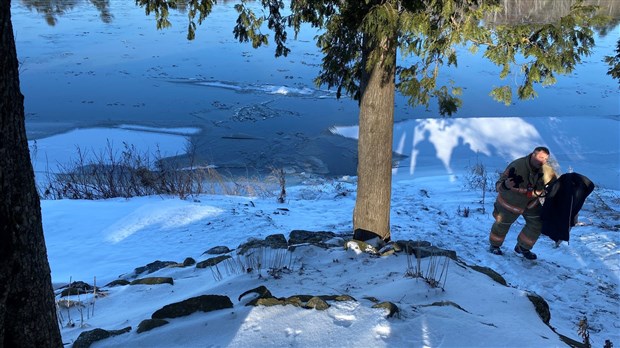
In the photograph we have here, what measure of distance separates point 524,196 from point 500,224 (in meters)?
0.48

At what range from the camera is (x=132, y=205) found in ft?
25.1

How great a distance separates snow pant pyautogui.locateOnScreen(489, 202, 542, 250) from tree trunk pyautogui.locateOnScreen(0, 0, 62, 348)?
5.18 metres

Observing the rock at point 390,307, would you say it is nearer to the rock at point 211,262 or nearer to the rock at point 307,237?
the rock at point 211,262

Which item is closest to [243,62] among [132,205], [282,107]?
[282,107]

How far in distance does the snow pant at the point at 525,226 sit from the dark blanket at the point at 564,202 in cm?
18

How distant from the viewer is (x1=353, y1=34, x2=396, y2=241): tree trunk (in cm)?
496

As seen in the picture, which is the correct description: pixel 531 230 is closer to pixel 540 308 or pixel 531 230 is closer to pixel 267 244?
pixel 540 308

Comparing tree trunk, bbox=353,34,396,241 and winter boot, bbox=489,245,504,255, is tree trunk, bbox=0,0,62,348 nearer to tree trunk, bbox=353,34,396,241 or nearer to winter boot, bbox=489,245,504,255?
tree trunk, bbox=353,34,396,241

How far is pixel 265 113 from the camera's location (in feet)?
54.7

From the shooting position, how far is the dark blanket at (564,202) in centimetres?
527

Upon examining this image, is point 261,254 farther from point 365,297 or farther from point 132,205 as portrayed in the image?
point 132,205

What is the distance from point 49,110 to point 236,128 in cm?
653

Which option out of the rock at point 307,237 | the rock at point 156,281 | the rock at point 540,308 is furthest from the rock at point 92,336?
the rock at point 540,308

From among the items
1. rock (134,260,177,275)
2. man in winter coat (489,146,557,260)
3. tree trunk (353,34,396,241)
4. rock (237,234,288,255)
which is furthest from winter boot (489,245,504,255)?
rock (134,260,177,275)
